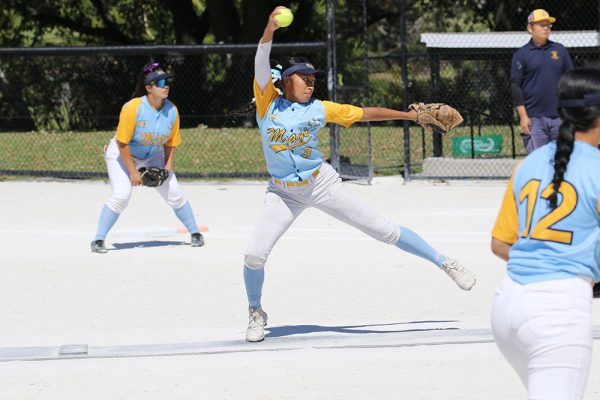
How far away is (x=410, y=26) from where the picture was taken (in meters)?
56.5

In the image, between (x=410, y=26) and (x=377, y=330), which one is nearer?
(x=377, y=330)

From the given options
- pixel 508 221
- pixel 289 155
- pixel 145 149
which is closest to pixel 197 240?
pixel 145 149

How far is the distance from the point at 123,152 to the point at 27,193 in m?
5.20

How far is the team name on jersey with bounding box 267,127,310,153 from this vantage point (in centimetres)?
729

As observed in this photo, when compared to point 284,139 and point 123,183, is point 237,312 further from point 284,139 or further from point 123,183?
point 123,183

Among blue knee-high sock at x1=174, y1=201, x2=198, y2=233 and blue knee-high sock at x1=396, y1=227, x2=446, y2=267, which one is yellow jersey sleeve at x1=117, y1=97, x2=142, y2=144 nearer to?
blue knee-high sock at x1=174, y1=201, x2=198, y2=233

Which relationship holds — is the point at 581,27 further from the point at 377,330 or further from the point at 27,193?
the point at 377,330

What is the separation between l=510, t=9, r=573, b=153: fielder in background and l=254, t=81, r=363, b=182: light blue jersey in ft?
16.0

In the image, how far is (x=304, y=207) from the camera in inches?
299

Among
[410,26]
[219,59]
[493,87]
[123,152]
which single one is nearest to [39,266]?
[123,152]

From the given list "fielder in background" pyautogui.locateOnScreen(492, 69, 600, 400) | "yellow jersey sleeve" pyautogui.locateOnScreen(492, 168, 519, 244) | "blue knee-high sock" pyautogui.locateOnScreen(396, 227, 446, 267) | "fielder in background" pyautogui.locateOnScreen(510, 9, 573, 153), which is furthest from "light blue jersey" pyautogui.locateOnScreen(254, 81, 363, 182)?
"fielder in background" pyautogui.locateOnScreen(510, 9, 573, 153)

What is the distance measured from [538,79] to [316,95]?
12.7 meters

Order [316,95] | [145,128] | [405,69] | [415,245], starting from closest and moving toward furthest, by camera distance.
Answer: [415,245] < [145,128] < [405,69] < [316,95]

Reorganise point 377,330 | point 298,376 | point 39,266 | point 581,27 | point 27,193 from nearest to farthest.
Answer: point 298,376 → point 377,330 → point 39,266 → point 27,193 → point 581,27
